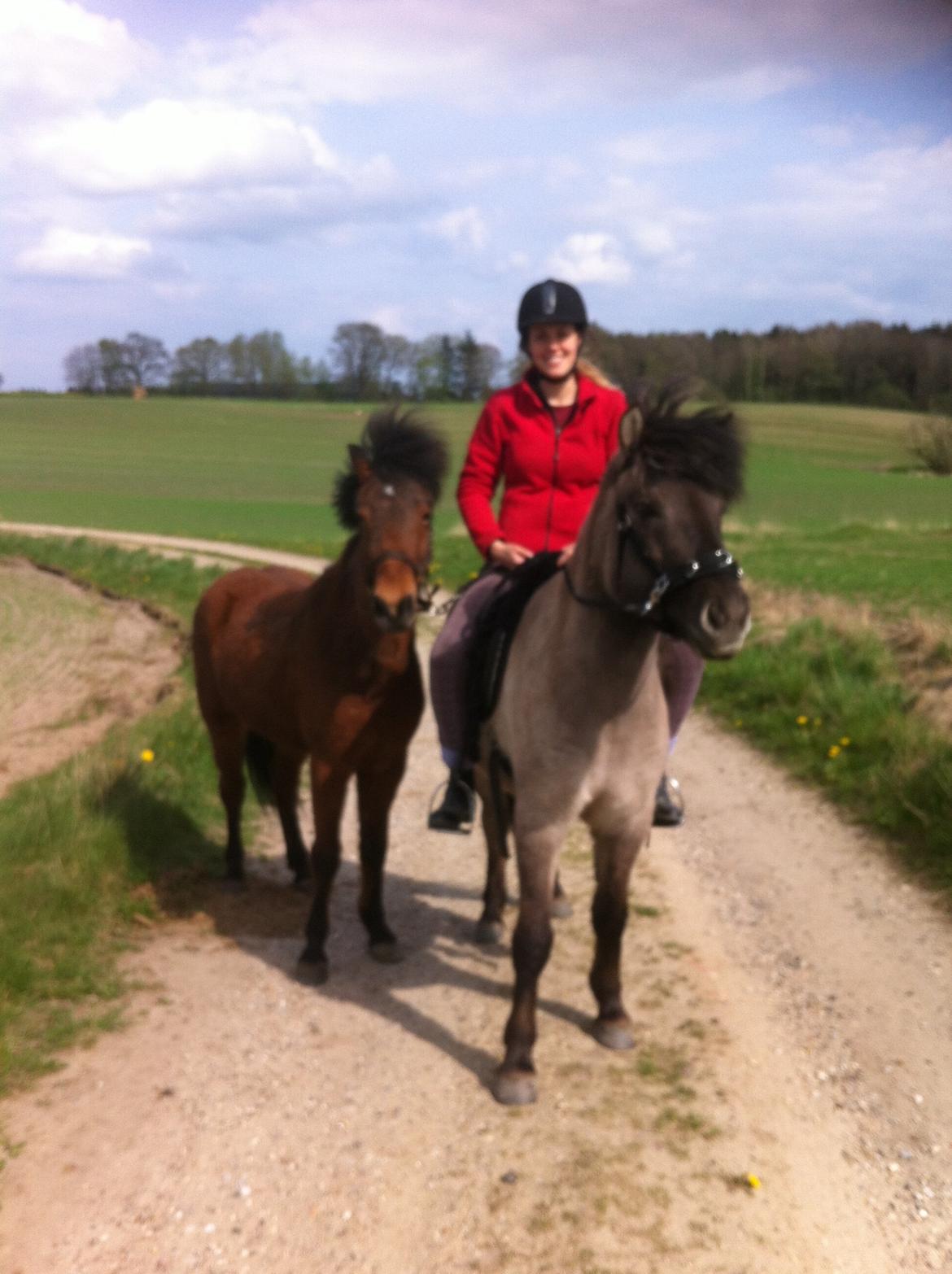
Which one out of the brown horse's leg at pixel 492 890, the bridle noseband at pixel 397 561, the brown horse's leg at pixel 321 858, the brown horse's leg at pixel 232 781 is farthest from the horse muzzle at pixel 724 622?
the brown horse's leg at pixel 232 781

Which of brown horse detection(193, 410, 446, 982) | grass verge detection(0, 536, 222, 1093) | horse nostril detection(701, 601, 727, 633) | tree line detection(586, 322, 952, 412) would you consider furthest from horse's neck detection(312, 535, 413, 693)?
tree line detection(586, 322, 952, 412)

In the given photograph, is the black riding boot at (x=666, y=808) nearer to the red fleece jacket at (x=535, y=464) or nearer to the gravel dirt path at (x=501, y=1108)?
the gravel dirt path at (x=501, y=1108)

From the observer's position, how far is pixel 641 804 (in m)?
4.68

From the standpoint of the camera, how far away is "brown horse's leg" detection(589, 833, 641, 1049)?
16.0 feet

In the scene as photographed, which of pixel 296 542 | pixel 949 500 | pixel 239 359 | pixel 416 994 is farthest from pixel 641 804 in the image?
pixel 949 500

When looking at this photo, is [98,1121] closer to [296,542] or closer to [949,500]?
[296,542]

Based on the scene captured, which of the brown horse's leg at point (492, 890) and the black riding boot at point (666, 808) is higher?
the black riding boot at point (666, 808)

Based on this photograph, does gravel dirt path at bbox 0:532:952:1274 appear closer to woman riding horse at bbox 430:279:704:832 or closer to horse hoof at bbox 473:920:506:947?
horse hoof at bbox 473:920:506:947

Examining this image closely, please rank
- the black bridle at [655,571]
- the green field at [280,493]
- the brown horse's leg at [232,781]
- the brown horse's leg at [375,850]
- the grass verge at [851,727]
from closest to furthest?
the black bridle at [655,571] < the brown horse's leg at [375,850] < the brown horse's leg at [232,781] < the grass verge at [851,727] < the green field at [280,493]

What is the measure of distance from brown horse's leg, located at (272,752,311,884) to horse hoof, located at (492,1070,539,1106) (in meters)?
2.56

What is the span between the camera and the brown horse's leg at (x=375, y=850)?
5.79m

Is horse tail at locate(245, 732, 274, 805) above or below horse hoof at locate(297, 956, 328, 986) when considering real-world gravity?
above

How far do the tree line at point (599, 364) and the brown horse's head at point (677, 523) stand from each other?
11.9 inches

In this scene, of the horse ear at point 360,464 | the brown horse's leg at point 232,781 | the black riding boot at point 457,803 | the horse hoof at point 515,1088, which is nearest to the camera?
the horse hoof at point 515,1088
